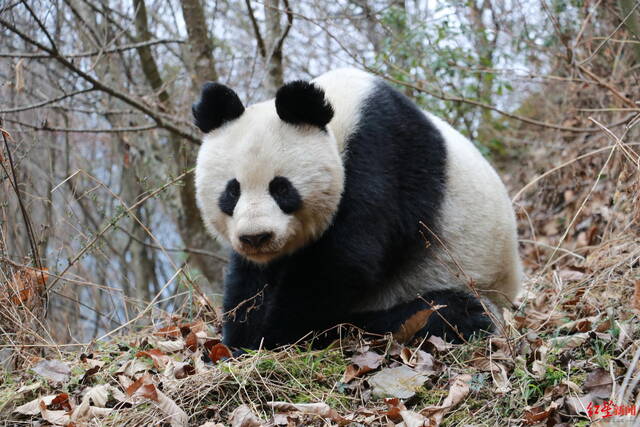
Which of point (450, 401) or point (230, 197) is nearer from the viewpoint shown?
point (450, 401)

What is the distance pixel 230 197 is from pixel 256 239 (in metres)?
0.42

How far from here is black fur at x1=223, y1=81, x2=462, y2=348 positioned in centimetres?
426

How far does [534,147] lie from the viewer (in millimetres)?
10234

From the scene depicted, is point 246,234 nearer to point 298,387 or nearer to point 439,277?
point 298,387

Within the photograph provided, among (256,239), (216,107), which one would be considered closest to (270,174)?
(256,239)

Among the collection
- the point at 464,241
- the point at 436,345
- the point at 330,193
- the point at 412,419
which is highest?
the point at 330,193

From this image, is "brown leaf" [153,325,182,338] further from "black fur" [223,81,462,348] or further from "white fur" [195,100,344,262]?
"white fur" [195,100,344,262]

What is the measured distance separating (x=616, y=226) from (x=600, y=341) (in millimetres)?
3347

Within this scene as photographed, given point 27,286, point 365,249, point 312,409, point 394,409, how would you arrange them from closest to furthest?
point 394,409 → point 312,409 → point 365,249 → point 27,286

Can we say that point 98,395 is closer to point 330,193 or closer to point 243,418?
point 243,418

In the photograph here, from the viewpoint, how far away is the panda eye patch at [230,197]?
4098mm

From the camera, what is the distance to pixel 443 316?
4.52m

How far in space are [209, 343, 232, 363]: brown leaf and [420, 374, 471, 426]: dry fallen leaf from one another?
58.3 inches

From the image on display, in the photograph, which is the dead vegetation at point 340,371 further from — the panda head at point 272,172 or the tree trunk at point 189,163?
the tree trunk at point 189,163
